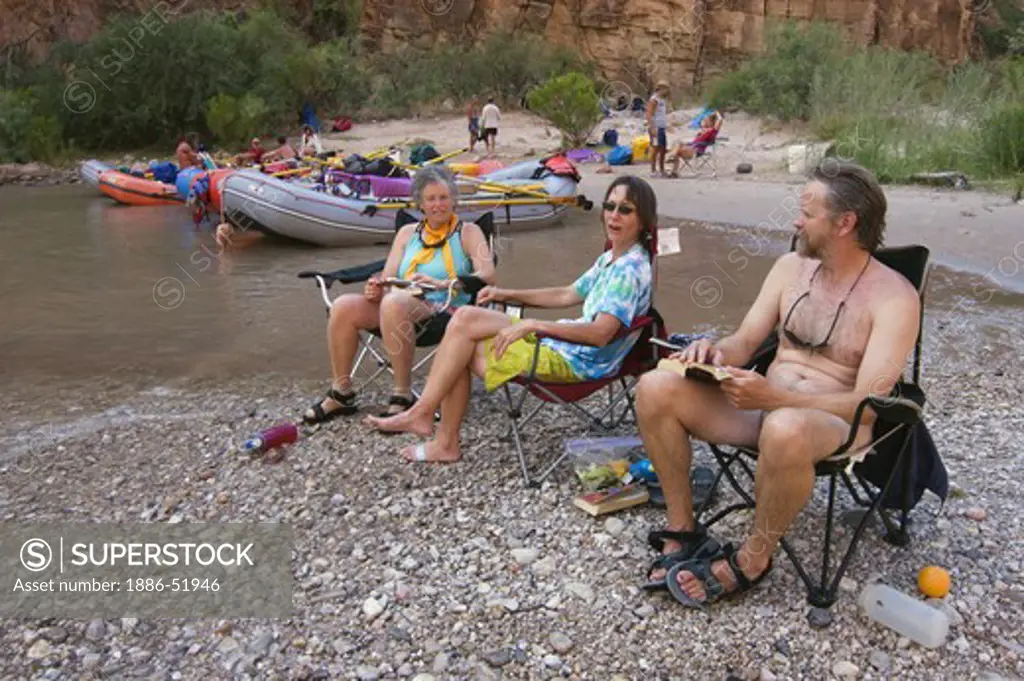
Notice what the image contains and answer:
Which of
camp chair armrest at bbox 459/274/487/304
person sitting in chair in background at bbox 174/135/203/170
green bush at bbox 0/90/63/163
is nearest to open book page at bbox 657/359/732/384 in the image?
camp chair armrest at bbox 459/274/487/304

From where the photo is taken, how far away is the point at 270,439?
3.89 metres

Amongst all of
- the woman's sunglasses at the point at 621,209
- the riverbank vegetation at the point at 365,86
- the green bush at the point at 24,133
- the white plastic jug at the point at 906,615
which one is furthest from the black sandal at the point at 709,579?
the green bush at the point at 24,133

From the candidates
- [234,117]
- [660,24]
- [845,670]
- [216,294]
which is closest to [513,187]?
[216,294]

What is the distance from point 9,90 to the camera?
21656 mm

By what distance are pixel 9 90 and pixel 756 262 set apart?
1939 cm

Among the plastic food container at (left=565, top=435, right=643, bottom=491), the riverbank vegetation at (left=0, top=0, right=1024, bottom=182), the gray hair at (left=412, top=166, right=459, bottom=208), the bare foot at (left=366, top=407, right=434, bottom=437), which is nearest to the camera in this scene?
the plastic food container at (left=565, top=435, right=643, bottom=491)

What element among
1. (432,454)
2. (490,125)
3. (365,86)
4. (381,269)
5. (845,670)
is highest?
(365,86)

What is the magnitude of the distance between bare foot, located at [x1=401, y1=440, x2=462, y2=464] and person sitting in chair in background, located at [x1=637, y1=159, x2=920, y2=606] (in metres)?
1.10

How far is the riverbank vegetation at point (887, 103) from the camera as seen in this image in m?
11.5

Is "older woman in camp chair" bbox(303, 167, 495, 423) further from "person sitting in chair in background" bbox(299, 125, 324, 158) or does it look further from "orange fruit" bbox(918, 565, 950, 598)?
"person sitting in chair in background" bbox(299, 125, 324, 158)

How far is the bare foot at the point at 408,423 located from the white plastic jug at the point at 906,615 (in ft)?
6.05

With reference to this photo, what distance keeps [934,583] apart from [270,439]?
252 centimetres

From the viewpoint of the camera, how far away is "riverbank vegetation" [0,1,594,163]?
22.0 metres

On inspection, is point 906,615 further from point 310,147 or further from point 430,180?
point 310,147
